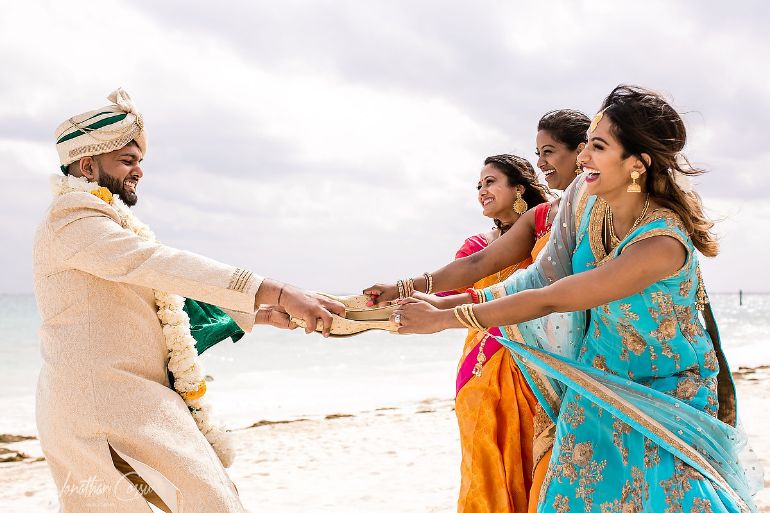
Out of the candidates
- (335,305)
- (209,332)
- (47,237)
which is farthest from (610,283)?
(47,237)

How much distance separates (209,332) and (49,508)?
4.14 m

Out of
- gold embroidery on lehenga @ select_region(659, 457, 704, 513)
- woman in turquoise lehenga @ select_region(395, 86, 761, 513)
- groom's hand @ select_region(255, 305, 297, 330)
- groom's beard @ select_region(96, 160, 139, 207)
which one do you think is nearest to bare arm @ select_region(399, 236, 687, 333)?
woman in turquoise lehenga @ select_region(395, 86, 761, 513)

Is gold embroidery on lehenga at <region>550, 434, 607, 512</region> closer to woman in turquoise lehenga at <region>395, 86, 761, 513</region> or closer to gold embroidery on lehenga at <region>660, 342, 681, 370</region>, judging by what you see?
woman in turquoise lehenga at <region>395, 86, 761, 513</region>

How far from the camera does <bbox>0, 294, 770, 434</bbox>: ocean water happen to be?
13.4 meters

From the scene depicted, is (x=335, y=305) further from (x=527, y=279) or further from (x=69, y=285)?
(x=69, y=285)

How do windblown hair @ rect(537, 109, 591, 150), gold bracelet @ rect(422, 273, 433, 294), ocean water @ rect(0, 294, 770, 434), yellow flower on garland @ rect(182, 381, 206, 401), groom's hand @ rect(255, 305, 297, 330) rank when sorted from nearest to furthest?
yellow flower on garland @ rect(182, 381, 206, 401) → groom's hand @ rect(255, 305, 297, 330) → windblown hair @ rect(537, 109, 591, 150) → gold bracelet @ rect(422, 273, 433, 294) → ocean water @ rect(0, 294, 770, 434)

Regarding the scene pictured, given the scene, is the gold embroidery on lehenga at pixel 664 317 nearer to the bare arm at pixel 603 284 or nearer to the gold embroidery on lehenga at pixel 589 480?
the bare arm at pixel 603 284

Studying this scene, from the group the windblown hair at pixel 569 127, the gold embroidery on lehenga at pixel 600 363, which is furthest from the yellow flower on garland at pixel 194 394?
the windblown hair at pixel 569 127

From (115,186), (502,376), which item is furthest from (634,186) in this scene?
(115,186)

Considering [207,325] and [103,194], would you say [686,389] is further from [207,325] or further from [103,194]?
[103,194]

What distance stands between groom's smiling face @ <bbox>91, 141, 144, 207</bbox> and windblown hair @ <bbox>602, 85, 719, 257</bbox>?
2092 millimetres

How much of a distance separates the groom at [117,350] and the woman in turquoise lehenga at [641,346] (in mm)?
1167

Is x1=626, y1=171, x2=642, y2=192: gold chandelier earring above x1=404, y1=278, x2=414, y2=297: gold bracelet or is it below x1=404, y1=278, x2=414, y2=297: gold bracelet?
above

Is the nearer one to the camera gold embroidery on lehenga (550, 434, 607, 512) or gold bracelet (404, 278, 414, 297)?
gold embroidery on lehenga (550, 434, 607, 512)
